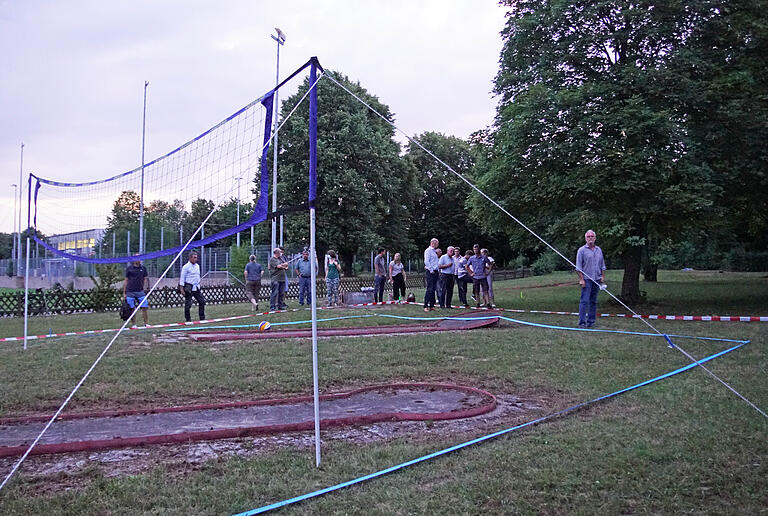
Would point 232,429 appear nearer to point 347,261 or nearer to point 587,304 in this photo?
point 587,304

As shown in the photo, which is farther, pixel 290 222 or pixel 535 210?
pixel 290 222

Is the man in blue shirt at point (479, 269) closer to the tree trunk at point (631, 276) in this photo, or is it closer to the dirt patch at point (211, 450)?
the tree trunk at point (631, 276)

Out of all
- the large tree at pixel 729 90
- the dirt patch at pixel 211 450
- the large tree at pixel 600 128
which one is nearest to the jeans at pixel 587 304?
the large tree at pixel 600 128

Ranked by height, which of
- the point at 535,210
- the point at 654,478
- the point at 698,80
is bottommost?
the point at 654,478

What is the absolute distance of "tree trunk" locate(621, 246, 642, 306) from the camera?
16.3 meters

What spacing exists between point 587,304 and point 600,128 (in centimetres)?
482

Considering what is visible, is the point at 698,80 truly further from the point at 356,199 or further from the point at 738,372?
the point at 356,199

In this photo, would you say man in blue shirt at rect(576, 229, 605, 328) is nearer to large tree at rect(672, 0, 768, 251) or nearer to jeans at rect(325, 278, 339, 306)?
large tree at rect(672, 0, 768, 251)

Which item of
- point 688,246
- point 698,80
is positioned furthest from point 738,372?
point 688,246

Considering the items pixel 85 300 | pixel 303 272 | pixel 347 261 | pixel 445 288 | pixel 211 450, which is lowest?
pixel 211 450

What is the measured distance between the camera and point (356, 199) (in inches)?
1404

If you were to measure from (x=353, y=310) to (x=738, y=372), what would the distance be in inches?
429

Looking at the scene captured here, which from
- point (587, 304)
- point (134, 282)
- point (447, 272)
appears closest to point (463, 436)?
point (587, 304)

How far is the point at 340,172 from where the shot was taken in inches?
1394
